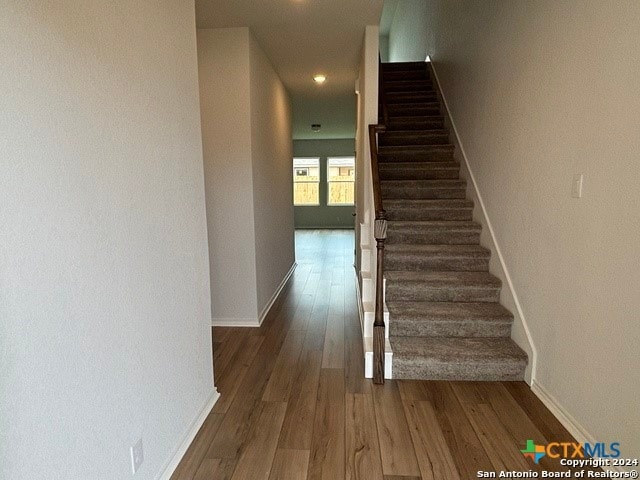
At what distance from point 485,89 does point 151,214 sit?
297cm

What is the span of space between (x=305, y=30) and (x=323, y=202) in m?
8.09

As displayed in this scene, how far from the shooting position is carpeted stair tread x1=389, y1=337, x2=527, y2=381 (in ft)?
7.91

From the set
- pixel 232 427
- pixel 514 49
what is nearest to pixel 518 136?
pixel 514 49

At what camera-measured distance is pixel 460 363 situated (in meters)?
2.42

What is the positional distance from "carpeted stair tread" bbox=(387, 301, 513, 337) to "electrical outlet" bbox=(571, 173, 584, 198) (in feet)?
3.54

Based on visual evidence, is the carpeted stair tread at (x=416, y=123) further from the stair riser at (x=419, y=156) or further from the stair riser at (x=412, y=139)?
the stair riser at (x=419, y=156)

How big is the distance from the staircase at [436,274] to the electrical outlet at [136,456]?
1574 mm

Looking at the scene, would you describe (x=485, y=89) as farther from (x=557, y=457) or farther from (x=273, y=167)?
(x=557, y=457)

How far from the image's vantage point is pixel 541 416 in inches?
80.4

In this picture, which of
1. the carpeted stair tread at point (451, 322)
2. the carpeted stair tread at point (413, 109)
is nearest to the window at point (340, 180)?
the carpeted stair tread at point (413, 109)

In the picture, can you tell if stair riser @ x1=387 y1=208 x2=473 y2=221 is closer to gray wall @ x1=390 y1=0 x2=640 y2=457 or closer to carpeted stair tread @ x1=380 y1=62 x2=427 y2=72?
gray wall @ x1=390 y1=0 x2=640 y2=457

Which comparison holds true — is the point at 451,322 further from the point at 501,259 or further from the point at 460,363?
the point at 501,259

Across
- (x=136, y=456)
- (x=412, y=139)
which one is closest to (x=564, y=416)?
(x=136, y=456)

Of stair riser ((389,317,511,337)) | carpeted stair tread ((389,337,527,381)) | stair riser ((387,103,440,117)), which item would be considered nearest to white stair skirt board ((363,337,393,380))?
carpeted stair tread ((389,337,527,381))
